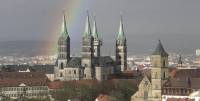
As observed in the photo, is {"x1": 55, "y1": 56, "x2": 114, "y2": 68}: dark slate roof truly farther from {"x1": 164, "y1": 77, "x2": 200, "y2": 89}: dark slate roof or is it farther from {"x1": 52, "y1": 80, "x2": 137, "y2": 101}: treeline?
{"x1": 164, "y1": 77, "x2": 200, "y2": 89}: dark slate roof

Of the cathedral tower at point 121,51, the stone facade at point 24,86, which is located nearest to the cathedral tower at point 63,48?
the stone facade at point 24,86

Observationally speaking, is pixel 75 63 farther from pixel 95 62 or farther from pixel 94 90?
pixel 94 90

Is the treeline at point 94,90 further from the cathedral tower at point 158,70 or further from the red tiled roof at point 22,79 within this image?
the red tiled roof at point 22,79

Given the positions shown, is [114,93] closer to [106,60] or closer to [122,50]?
[106,60]

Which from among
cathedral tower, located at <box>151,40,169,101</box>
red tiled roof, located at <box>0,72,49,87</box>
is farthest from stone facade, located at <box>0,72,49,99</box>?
cathedral tower, located at <box>151,40,169,101</box>

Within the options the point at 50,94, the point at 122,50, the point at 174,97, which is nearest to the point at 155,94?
the point at 174,97

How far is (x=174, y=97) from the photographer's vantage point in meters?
101

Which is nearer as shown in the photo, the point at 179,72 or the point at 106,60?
the point at 179,72

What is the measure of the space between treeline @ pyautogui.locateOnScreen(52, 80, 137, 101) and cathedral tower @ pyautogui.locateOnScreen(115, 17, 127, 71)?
2763 centimetres

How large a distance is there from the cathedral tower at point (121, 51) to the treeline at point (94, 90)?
27.6 m

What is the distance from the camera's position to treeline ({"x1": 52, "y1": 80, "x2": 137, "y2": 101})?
4786 inches

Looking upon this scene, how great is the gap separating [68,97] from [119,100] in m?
13.8

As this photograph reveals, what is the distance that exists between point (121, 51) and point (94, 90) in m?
45.6

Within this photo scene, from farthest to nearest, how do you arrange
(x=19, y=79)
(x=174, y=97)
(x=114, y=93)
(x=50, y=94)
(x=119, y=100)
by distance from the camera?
(x=19, y=79), (x=50, y=94), (x=114, y=93), (x=119, y=100), (x=174, y=97)
